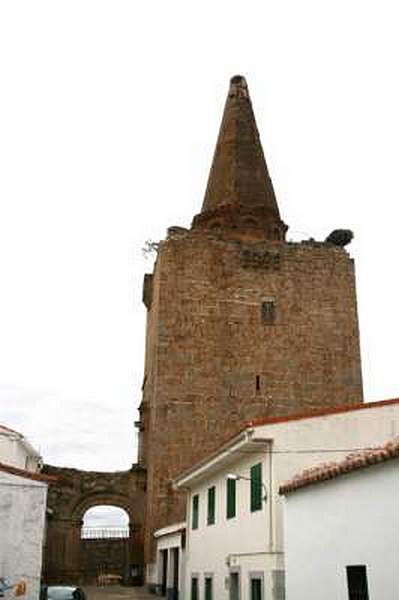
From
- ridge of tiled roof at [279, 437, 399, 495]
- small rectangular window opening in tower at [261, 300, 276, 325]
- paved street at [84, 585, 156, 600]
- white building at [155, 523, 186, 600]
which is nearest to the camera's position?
ridge of tiled roof at [279, 437, 399, 495]

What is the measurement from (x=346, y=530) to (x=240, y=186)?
22.3 metres

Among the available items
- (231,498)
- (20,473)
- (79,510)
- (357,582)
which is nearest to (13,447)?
(79,510)

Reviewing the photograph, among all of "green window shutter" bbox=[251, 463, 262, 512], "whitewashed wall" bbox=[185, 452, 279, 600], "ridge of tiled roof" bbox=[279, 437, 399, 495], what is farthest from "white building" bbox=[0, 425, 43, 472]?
"ridge of tiled roof" bbox=[279, 437, 399, 495]

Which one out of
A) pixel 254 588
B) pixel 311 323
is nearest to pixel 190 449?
pixel 311 323

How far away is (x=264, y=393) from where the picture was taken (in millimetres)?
26188

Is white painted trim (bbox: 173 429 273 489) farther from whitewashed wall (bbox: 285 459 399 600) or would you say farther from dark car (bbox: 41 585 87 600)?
dark car (bbox: 41 585 87 600)

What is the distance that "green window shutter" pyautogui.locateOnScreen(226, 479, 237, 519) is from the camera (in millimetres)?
15117

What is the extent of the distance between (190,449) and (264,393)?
142 inches

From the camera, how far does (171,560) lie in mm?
21484

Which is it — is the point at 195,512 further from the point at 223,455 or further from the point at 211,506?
the point at 223,455

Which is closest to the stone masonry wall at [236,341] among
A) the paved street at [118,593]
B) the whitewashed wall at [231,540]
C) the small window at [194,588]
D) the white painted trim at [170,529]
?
the white painted trim at [170,529]

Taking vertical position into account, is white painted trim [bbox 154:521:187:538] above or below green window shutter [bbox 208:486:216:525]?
below

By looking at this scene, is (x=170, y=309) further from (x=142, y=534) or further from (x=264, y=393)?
(x=142, y=534)

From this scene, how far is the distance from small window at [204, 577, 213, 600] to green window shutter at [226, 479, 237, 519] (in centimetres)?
210
